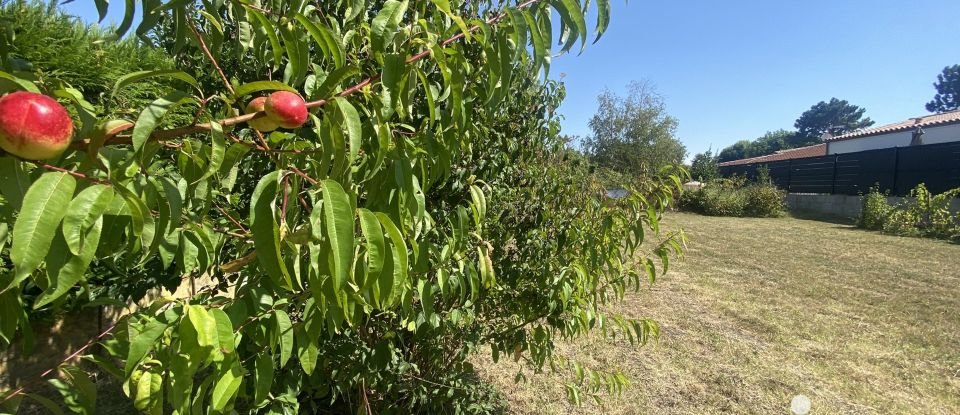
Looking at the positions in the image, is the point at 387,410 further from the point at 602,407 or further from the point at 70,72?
the point at 70,72

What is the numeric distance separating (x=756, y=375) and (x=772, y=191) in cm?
1433

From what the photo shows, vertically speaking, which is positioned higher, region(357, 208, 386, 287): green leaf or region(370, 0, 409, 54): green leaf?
region(370, 0, 409, 54): green leaf

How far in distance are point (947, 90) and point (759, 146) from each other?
21.6 m

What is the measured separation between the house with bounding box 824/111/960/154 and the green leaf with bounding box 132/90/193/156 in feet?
82.4

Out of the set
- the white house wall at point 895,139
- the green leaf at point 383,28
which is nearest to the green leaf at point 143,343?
the green leaf at point 383,28

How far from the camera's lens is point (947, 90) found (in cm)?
6175

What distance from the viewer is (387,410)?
6.70ft

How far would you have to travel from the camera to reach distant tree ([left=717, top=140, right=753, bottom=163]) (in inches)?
2800

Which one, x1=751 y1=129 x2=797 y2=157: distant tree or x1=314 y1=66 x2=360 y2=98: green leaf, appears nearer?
x1=314 y1=66 x2=360 y2=98: green leaf

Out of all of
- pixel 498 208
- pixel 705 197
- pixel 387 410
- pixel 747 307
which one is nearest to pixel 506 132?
pixel 498 208

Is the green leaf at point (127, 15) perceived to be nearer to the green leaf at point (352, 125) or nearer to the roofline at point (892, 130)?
the green leaf at point (352, 125)

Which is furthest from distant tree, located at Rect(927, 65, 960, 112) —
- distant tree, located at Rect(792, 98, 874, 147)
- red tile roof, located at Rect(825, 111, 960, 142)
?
red tile roof, located at Rect(825, 111, 960, 142)

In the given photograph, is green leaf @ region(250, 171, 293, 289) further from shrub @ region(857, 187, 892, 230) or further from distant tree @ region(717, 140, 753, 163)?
distant tree @ region(717, 140, 753, 163)

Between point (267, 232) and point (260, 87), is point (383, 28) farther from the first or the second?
point (267, 232)
